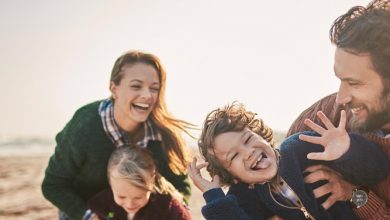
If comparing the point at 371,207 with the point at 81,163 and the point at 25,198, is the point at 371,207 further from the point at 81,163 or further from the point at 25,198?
the point at 25,198

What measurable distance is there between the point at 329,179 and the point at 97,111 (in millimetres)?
2070

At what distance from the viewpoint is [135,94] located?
427 cm

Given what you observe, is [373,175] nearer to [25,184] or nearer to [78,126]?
[78,126]

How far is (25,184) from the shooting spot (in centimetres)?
1193

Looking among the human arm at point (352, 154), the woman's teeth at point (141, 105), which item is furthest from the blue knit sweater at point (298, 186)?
the woman's teeth at point (141, 105)

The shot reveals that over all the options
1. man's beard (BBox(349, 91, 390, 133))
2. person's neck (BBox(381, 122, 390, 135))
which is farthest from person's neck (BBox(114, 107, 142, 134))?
person's neck (BBox(381, 122, 390, 135))

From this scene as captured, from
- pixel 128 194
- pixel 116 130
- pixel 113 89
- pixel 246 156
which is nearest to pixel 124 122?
pixel 116 130

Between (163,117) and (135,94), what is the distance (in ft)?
1.23

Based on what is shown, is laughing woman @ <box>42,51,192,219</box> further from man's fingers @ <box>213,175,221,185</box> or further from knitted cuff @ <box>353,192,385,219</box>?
knitted cuff @ <box>353,192,385,219</box>

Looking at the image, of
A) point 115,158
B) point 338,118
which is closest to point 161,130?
point 115,158

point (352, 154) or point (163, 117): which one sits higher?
point (352, 154)

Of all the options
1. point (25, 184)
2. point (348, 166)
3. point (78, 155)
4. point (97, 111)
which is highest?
point (348, 166)

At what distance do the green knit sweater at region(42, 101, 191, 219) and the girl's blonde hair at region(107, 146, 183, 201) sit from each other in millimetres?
124

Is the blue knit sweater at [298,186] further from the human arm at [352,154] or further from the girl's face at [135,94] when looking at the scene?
the girl's face at [135,94]
